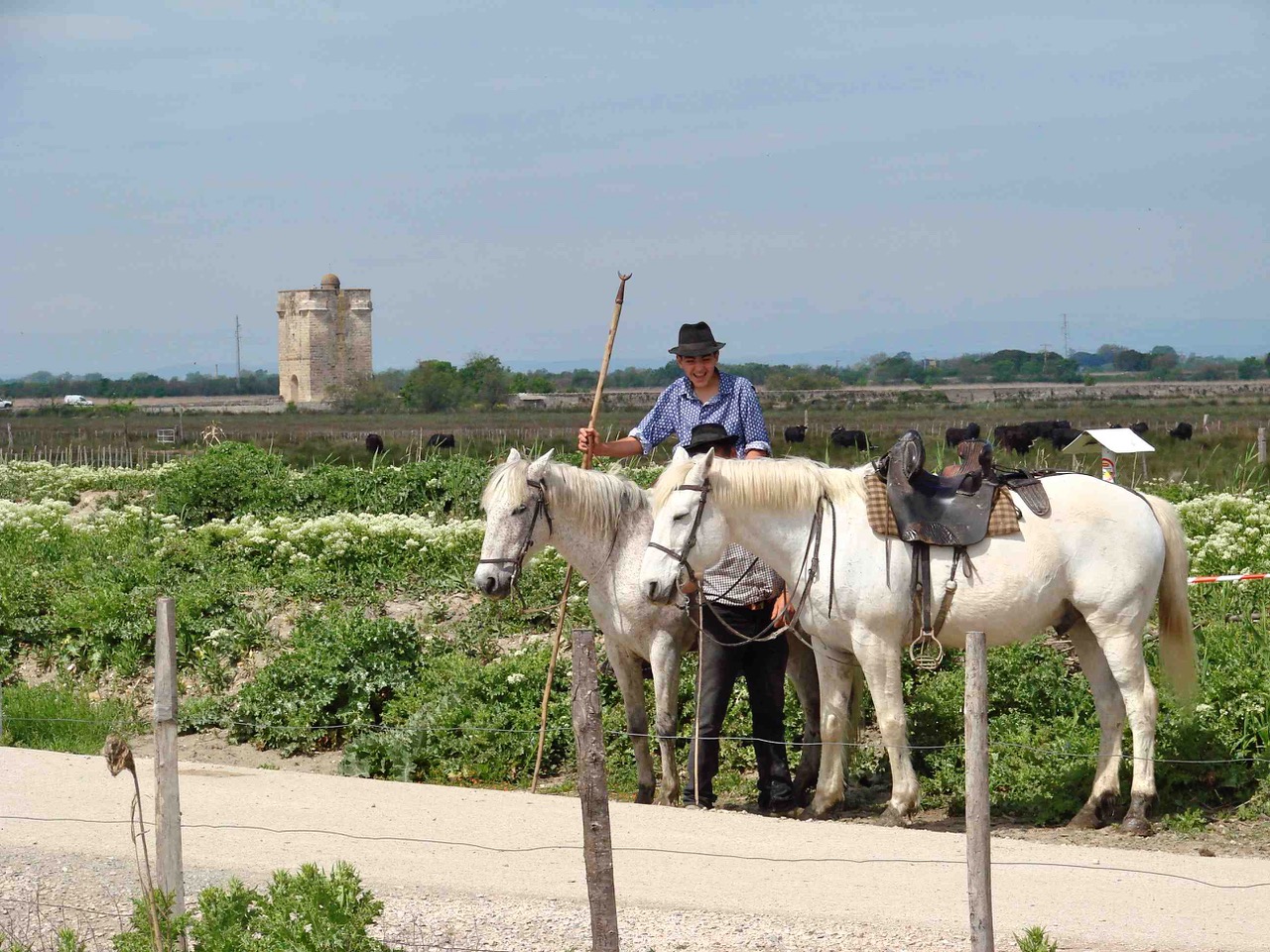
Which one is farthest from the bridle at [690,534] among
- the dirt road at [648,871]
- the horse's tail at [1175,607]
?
the horse's tail at [1175,607]

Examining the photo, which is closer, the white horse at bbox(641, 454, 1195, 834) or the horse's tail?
the white horse at bbox(641, 454, 1195, 834)

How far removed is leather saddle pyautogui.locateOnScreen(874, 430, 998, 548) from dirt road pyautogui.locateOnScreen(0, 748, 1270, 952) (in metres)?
1.36

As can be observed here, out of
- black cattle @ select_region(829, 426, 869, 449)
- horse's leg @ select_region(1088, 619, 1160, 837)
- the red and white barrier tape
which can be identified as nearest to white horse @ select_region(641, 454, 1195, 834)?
horse's leg @ select_region(1088, 619, 1160, 837)

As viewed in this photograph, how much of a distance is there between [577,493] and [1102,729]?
2811mm

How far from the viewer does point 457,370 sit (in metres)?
80.3

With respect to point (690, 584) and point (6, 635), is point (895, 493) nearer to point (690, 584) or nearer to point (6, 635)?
point (690, 584)

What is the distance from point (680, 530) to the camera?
632 centimetres

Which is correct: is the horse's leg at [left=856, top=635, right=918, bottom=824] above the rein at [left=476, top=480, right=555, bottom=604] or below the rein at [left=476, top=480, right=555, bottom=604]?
below

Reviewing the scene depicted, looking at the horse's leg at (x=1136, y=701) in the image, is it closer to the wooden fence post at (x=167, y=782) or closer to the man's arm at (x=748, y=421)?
the man's arm at (x=748, y=421)

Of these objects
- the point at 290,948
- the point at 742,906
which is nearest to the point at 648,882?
the point at 742,906

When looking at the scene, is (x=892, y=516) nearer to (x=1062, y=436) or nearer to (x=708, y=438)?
(x=708, y=438)

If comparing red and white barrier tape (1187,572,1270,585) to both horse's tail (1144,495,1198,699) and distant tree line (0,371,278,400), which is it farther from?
distant tree line (0,371,278,400)

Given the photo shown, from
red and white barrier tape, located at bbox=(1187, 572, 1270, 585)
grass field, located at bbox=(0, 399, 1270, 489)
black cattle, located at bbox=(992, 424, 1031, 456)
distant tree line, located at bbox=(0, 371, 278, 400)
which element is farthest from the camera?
distant tree line, located at bbox=(0, 371, 278, 400)

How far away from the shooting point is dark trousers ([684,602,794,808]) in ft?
23.2
